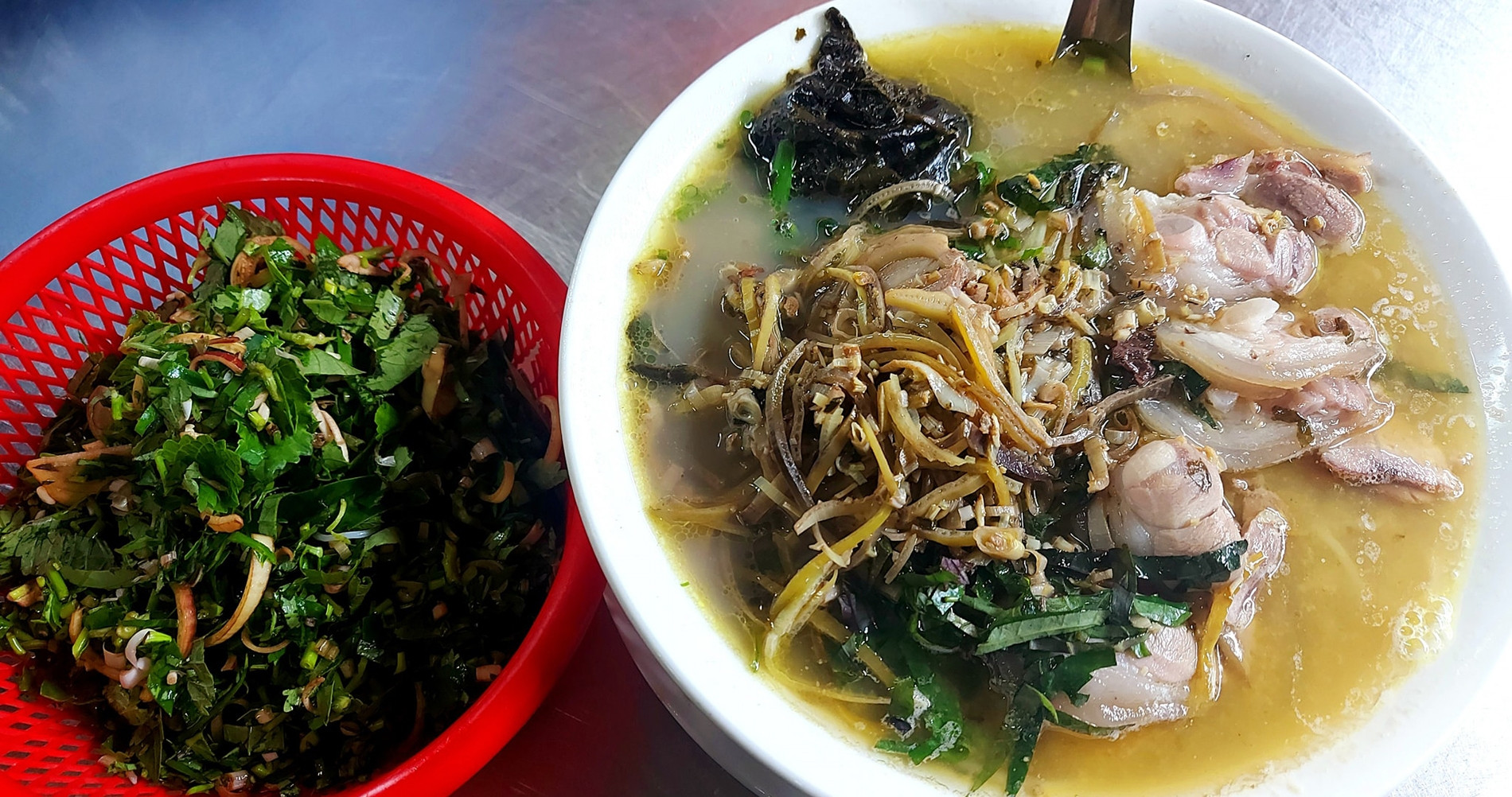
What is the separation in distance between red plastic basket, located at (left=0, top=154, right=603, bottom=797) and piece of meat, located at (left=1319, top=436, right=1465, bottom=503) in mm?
1292

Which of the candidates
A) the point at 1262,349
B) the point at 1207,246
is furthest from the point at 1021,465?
the point at 1207,246

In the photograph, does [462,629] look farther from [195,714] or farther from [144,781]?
[144,781]

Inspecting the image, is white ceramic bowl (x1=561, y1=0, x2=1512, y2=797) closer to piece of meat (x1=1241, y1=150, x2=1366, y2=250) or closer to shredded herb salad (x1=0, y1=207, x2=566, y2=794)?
piece of meat (x1=1241, y1=150, x2=1366, y2=250)

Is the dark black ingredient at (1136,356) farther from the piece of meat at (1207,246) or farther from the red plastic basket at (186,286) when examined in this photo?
the red plastic basket at (186,286)

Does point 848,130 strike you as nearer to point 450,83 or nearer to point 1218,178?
point 1218,178

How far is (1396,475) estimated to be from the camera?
4.82 ft

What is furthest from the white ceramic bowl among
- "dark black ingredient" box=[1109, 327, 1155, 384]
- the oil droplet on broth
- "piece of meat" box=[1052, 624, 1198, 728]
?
"dark black ingredient" box=[1109, 327, 1155, 384]

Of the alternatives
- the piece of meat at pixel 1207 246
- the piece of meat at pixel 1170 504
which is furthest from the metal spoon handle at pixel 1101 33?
the piece of meat at pixel 1170 504

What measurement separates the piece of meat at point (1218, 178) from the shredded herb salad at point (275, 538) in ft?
4.31

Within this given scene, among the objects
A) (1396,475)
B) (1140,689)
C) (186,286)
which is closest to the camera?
(1140,689)

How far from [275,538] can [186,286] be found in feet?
2.41

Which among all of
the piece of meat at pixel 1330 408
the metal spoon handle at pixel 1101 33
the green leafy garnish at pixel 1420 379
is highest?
the metal spoon handle at pixel 1101 33

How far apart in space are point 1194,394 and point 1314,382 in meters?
0.20

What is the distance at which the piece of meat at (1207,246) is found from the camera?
5.26 ft
